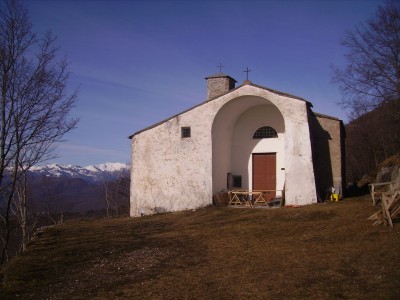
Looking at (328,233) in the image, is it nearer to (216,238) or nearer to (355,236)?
(355,236)

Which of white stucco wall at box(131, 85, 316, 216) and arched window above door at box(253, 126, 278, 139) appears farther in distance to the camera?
arched window above door at box(253, 126, 278, 139)

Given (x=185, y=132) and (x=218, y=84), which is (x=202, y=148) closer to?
(x=185, y=132)

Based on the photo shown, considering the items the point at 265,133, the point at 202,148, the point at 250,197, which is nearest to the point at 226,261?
the point at 202,148

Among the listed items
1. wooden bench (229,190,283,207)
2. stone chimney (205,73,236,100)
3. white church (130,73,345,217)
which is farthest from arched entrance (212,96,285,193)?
stone chimney (205,73,236,100)

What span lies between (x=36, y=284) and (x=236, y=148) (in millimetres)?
14863

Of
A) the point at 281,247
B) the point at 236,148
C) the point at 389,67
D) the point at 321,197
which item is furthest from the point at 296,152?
the point at 389,67

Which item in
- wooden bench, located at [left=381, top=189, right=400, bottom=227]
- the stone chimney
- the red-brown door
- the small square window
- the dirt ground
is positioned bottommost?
the dirt ground

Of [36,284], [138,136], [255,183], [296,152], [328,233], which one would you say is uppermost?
[138,136]

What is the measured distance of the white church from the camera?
63.9 feet

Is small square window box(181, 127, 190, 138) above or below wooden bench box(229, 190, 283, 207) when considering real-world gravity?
above

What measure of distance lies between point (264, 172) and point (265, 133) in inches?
90.7

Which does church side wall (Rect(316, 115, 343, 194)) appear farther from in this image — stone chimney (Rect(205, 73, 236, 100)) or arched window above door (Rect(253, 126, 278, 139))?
stone chimney (Rect(205, 73, 236, 100))

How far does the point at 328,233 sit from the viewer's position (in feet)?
37.7

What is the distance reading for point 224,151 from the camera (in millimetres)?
21094
